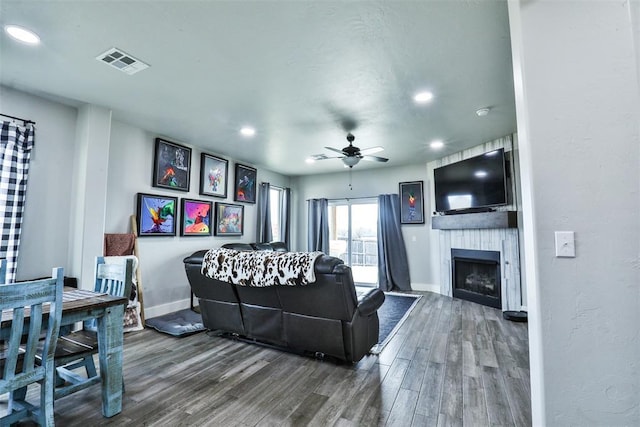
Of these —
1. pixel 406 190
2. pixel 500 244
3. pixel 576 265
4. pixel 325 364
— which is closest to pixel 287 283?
pixel 325 364

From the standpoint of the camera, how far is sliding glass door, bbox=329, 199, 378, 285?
6766 mm

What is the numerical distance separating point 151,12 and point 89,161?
7.03 feet

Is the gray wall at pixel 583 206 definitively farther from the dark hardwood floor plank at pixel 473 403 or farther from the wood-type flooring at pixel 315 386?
the wood-type flooring at pixel 315 386

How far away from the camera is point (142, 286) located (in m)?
4.02

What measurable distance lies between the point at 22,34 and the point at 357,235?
19.7 ft

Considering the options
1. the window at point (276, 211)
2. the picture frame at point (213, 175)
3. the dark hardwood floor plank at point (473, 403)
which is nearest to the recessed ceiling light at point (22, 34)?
the picture frame at point (213, 175)

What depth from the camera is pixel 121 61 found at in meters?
2.39

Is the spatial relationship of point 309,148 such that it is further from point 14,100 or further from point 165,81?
point 14,100

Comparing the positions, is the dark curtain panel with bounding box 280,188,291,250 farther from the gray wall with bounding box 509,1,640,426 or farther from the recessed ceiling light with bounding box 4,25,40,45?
the gray wall with bounding box 509,1,640,426

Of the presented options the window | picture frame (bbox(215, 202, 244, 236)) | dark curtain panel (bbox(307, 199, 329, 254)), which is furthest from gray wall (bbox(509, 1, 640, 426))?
the window

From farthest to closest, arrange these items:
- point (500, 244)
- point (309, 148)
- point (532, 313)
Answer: point (309, 148), point (500, 244), point (532, 313)

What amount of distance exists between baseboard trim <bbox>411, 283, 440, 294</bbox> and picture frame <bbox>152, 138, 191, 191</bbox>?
4841 millimetres

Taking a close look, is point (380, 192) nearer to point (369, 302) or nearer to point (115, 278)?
point (369, 302)

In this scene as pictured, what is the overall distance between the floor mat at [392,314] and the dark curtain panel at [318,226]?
197cm
